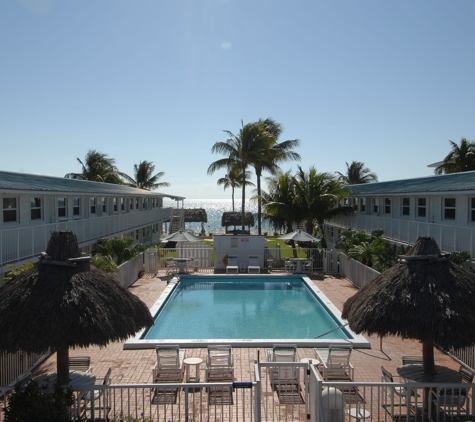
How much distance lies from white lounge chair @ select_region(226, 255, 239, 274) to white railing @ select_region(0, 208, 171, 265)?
6737 millimetres

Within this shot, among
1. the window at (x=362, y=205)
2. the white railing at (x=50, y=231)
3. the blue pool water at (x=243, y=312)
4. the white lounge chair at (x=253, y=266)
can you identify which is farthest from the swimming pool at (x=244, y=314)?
the window at (x=362, y=205)

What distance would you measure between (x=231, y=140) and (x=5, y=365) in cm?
2818

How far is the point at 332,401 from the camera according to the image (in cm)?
703

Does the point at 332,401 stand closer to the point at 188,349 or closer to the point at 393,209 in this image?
the point at 188,349

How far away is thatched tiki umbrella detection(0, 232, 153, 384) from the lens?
7.17m

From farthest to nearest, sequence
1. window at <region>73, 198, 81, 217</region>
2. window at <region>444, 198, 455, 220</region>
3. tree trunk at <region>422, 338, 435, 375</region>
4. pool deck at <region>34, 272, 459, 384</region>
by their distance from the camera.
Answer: window at <region>73, 198, 81, 217</region> < window at <region>444, 198, 455, 220</region> < pool deck at <region>34, 272, 459, 384</region> < tree trunk at <region>422, 338, 435, 375</region>

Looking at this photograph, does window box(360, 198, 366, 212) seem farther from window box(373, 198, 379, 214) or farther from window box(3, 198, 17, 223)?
window box(3, 198, 17, 223)

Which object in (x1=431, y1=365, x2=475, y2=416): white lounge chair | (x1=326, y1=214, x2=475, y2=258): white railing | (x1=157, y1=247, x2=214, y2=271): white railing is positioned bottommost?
(x1=431, y1=365, x2=475, y2=416): white lounge chair

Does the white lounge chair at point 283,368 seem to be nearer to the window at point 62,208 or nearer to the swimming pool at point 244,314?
the swimming pool at point 244,314

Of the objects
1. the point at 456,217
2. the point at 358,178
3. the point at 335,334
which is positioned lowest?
the point at 335,334

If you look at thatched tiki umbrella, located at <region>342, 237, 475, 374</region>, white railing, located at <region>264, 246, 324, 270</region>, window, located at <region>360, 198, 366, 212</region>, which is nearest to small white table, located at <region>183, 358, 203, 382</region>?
thatched tiki umbrella, located at <region>342, 237, 475, 374</region>

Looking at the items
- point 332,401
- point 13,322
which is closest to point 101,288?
point 13,322

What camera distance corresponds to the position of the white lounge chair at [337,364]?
9.88 metres

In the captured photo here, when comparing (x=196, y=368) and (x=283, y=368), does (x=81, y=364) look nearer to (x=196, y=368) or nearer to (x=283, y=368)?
(x=196, y=368)
